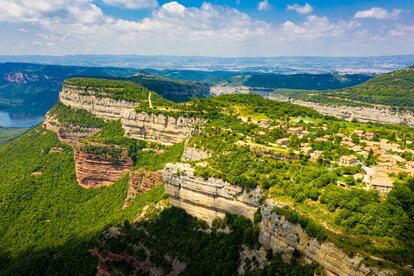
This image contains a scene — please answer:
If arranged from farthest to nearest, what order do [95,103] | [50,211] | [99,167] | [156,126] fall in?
[95,103], [156,126], [99,167], [50,211]

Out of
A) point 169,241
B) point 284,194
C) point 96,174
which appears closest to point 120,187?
point 96,174

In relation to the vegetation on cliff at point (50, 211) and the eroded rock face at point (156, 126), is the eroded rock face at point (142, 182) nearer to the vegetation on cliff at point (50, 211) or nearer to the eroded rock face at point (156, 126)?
the vegetation on cliff at point (50, 211)

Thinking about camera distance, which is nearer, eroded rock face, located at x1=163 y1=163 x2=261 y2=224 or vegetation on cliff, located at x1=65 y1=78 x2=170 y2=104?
eroded rock face, located at x1=163 y1=163 x2=261 y2=224

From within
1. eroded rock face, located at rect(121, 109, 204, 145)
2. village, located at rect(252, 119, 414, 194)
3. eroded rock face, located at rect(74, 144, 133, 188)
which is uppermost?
village, located at rect(252, 119, 414, 194)

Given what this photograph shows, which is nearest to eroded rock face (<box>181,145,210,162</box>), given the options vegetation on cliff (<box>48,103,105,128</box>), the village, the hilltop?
the hilltop

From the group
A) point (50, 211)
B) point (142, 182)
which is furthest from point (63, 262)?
point (50, 211)

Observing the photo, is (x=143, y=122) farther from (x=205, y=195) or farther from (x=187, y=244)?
(x=187, y=244)

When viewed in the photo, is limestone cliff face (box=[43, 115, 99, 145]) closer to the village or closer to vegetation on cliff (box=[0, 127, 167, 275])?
vegetation on cliff (box=[0, 127, 167, 275])
